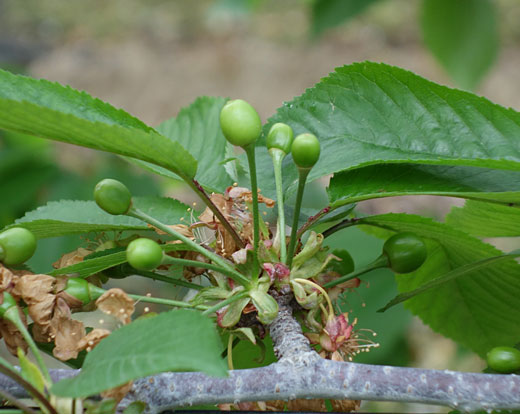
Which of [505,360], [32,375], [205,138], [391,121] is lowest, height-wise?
[505,360]

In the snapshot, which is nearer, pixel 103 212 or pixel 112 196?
pixel 112 196

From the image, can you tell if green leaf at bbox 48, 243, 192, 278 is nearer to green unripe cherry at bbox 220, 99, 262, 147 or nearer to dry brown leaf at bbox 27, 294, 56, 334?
dry brown leaf at bbox 27, 294, 56, 334

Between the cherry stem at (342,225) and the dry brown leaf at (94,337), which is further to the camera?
the cherry stem at (342,225)

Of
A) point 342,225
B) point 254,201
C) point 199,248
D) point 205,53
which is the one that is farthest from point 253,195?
point 205,53

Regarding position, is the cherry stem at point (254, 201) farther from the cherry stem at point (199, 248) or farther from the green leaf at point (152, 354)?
the green leaf at point (152, 354)

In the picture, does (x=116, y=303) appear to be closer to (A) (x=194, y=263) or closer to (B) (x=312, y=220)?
(A) (x=194, y=263)

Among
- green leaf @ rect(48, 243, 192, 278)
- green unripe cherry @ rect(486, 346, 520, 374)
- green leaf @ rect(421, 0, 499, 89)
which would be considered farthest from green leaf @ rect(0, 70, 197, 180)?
green leaf @ rect(421, 0, 499, 89)

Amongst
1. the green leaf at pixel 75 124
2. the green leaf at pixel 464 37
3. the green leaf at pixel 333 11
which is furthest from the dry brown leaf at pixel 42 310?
the green leaf at pixel 464 37
